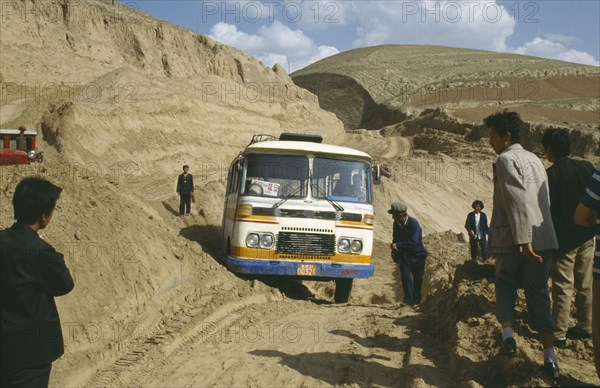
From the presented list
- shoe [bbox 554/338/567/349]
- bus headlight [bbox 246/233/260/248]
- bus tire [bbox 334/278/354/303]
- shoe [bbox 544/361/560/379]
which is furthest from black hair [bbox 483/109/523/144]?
bus tire [bbox 334/278/354/303]

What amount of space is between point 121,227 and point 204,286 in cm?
157

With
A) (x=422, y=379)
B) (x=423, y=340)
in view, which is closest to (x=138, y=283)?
(x=423, y=340)

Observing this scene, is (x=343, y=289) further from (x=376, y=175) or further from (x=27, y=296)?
(x=27, y=296)

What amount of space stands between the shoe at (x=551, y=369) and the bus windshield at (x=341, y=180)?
229 inches

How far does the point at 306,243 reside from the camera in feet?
33.3

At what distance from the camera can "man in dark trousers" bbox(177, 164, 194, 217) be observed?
17.9 metres

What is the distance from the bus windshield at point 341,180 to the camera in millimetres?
Answer: 10367

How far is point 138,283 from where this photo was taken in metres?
8.72

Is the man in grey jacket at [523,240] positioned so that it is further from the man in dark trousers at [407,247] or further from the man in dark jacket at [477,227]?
the man in dark jacket at [477,227]

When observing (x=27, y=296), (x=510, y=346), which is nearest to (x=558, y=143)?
(x=510, y=346)

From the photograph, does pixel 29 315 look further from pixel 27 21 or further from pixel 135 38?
pixel 135 38

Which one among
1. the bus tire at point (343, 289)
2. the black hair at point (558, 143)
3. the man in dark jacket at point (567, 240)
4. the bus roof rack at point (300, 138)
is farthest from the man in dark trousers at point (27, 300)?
the bus roof rack at point (300, 138)

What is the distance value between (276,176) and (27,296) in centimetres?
678

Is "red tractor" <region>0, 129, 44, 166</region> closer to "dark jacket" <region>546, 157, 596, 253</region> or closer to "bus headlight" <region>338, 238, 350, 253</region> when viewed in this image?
"bus headlight" <region>338, 238, 350, 253</region>
